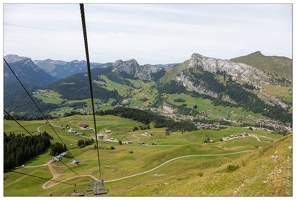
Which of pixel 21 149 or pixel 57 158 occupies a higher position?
pixel 21 149

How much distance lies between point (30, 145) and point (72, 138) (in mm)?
47432

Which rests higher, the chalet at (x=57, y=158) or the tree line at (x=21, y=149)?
the tree line at (x=21, y=149)

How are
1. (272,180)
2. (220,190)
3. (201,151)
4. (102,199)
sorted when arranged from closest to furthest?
(102,199) → (272,180) → (220,190) → (201,151)

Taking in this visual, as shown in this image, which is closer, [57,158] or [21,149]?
[57,158]

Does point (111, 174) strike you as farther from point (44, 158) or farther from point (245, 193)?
point (245, 193)

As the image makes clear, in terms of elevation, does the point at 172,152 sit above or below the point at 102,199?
below

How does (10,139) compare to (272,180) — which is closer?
(272,180)

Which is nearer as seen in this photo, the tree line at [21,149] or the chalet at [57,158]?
the tree line at [21,149]

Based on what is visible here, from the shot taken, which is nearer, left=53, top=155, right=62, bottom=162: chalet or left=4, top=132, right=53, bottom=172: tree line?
left=4, top=132, right=53, bottom=172: tree line

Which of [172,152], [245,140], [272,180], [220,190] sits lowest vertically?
[245,140]

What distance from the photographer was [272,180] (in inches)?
1140

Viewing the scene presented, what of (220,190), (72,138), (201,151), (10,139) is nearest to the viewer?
(220,190)

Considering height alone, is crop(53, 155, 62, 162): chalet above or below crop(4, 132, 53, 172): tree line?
below

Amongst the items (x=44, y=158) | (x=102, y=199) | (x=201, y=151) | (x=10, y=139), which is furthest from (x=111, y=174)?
(x=10, y=139)
